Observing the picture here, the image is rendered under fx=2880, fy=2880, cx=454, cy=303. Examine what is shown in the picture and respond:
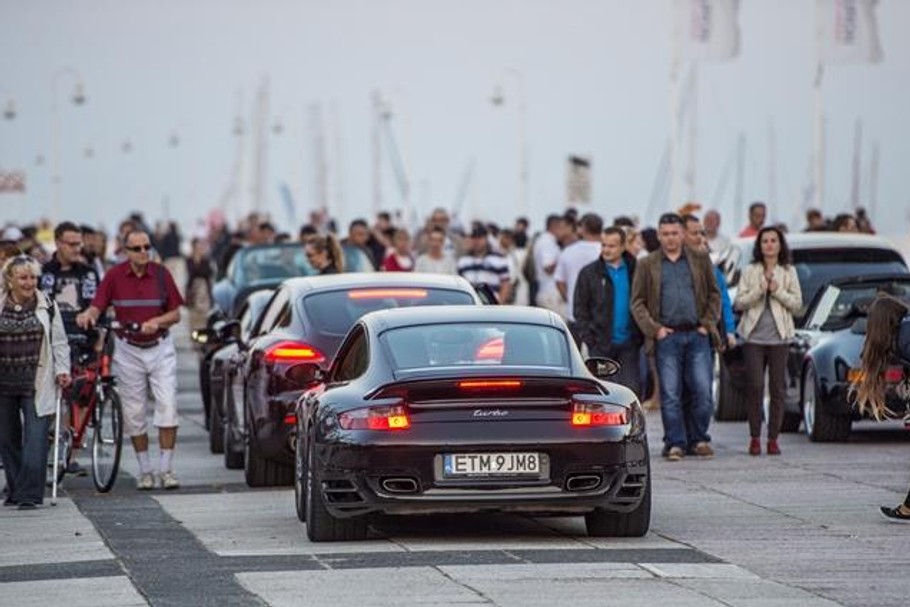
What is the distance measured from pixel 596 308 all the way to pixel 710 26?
84.9 ft

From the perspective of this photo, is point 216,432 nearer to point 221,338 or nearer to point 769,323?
point 221,338

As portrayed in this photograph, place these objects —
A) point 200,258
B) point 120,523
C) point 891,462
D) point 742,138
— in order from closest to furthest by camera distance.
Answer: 1. point 120,523
2. point 891,462
3. point 200,258
4. point 742,138

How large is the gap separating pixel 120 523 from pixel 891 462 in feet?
22.1

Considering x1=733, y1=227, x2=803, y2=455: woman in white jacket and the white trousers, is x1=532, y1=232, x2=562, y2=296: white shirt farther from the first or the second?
the white trousers

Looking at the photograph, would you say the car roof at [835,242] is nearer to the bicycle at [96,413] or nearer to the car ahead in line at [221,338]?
the car ahead in line at [221,338]

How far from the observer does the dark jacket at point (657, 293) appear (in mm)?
21656

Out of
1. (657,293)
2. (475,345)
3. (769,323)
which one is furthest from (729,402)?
(475,345)

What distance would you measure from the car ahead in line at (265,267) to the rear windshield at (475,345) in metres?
14.8

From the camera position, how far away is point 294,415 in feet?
63.1

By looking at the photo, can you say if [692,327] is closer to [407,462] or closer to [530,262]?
[407,462]

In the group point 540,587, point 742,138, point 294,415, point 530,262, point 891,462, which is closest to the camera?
point 540,587

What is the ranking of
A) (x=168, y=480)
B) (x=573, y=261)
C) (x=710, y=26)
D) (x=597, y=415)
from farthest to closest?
1. (x=710, y=26)
2. (x=573, y=261)
3. (x=168, y=480)
4. (x=597, y=415)

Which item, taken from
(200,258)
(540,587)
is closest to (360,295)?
(540,587)

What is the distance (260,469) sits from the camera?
1991 cm
